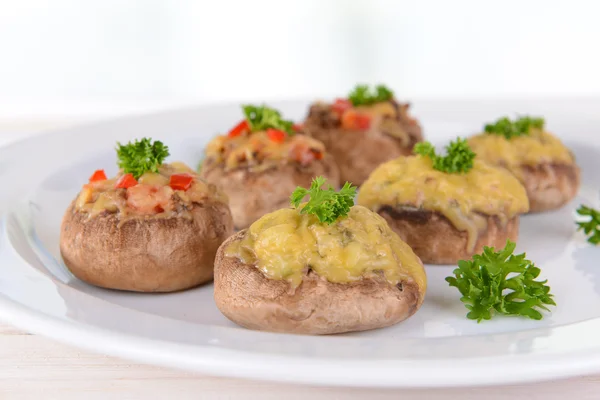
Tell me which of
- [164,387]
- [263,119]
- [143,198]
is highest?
[263,119]

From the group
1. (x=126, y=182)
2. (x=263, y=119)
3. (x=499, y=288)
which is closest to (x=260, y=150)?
(x=263, y=119)

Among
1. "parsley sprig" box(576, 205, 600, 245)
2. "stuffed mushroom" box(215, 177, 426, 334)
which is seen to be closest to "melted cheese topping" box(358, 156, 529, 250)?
"parsley sprig" box(576, 205, 600, 245)

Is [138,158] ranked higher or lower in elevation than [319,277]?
higher

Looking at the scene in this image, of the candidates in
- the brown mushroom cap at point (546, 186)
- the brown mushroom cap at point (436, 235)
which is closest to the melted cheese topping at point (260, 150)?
the brown mushroom cap at point (436, 235)

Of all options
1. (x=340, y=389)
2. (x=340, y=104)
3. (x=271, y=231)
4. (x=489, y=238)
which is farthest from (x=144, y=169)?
(x=340, y=104)

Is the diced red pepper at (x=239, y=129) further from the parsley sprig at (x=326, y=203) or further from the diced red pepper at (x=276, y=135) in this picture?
the parsley sprig at (x=326, y=203)

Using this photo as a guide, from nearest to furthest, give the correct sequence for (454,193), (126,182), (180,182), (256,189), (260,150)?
1. (126,182)
2. (180,182)
3. (454,193)
4. (256,189)
5. (260,150)

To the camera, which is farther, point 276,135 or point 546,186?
point 546,186

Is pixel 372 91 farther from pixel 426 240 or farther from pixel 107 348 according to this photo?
pixel 107 348

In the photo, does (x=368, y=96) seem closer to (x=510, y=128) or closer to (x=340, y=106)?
(x=340, y=106)
